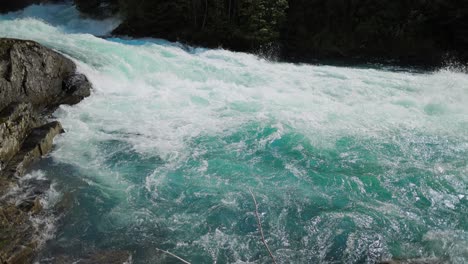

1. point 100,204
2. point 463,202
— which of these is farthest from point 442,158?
point 100,204

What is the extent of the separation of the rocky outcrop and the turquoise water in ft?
1.12

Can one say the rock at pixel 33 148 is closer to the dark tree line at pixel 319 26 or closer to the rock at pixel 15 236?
the rock at pixel 15 236

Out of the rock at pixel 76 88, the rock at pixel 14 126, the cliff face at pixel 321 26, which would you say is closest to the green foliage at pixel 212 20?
the cliff face at pixel 321 26

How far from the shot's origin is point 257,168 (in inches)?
292

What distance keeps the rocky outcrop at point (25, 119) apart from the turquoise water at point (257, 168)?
0.34 metres

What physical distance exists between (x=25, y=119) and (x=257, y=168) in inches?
210

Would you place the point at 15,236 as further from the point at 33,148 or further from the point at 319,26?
the point at 319,26

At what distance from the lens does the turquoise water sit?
534 centimetres

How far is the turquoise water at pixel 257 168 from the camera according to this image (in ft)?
17.5

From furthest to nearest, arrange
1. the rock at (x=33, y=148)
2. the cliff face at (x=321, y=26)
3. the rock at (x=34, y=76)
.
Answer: the cliff face at (x=321, y=26) → the rock at (x=34, y=76) → the rock at (x=33, y=148)

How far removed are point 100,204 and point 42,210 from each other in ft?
2.89

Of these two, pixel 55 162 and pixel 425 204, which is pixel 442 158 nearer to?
pixel 425 204

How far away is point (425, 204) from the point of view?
625cm

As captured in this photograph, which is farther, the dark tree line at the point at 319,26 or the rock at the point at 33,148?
the dark tree line at the point at 319,26
